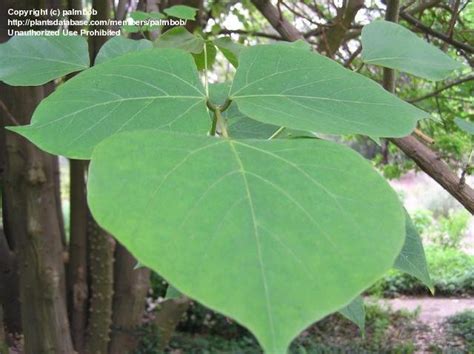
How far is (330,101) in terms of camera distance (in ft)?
1.01

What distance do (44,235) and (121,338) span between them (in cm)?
90

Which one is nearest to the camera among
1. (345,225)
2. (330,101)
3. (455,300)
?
(345,225)

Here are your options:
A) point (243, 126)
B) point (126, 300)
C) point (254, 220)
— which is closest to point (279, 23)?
point (243, 126)

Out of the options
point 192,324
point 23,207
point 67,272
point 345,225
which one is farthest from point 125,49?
point 192,324

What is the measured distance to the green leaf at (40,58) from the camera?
1.45ft

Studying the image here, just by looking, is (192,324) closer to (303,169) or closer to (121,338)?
(121,338)

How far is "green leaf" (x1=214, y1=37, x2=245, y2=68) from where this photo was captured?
53 cm

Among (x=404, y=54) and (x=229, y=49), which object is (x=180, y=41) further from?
(x=404, y=54)

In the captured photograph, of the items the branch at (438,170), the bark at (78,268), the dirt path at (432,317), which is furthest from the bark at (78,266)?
the dirt path at (432,317)

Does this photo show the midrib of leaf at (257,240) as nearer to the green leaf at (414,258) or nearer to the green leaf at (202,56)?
the green leaf at (414,258)

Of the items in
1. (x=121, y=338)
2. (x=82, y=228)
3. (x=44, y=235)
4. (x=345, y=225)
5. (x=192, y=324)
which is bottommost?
(x=192, y=324)

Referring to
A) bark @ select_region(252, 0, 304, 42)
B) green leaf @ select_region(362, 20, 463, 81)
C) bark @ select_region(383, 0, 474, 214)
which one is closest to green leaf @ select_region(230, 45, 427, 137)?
green leaf @ select_region(362, 20, 463, 81)

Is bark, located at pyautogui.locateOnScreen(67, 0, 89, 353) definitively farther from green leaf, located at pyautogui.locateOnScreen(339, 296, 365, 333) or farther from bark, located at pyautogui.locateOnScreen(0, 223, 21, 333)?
green leaf, located at pyautogui.locateOnScreen(339, 296, 365, 333)

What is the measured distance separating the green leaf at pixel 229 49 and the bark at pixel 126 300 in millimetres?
1976
